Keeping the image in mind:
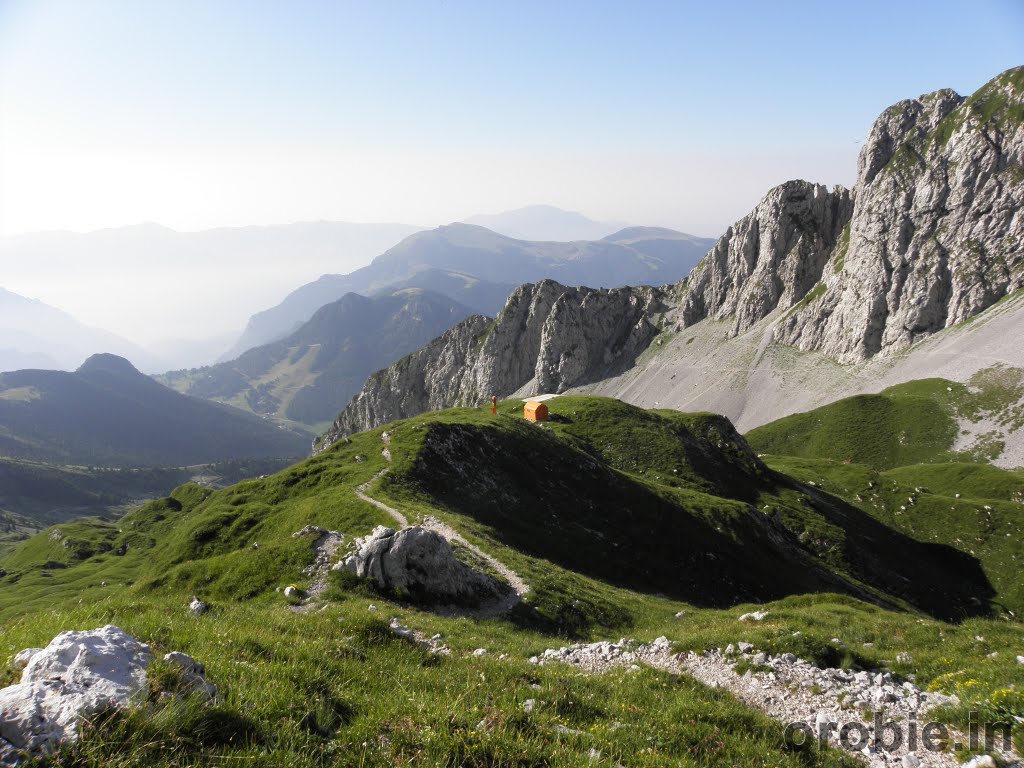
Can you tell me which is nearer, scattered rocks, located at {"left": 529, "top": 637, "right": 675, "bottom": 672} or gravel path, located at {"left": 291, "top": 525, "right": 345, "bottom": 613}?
scattered rocks, located at {"left": 529, "top": 637, "right": 675, "bottom": 672}

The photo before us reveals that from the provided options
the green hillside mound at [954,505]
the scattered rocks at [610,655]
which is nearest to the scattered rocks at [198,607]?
the scattered rocks at [610,655]

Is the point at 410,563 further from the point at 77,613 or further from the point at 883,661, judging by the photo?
the point at 883,661

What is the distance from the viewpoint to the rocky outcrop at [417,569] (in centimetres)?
2609

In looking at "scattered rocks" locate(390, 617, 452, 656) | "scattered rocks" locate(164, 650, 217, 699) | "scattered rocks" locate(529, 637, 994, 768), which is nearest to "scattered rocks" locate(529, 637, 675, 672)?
"scattered rocks" locate(529, 637, 994, 768)

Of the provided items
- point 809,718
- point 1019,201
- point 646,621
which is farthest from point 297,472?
point 1019,201

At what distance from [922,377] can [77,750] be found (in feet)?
647

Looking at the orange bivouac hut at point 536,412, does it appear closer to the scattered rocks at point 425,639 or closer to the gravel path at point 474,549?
the gravel path at point 474,549

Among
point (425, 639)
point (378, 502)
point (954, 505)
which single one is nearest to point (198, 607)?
point (425, 639)

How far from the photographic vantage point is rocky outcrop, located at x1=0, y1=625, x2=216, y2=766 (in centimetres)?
553

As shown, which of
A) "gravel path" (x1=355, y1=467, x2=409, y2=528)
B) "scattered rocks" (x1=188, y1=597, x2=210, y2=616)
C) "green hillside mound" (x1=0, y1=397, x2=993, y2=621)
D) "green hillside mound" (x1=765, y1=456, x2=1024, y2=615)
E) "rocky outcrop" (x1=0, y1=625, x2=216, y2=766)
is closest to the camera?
"rocky outcrop" (x1=0, y1=625, x2=216, y2=766)

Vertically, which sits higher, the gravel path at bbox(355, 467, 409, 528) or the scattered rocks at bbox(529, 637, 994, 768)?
the scattered rocks at bbox(529, 637, 994, 768)

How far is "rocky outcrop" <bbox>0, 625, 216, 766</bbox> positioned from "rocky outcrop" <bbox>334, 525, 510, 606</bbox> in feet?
61.6

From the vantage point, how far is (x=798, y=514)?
67438mm

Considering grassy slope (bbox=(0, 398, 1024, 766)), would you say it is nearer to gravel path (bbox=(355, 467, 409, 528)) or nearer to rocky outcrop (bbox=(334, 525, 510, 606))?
gravel path (bbox=(355, 467, 409, 528))
